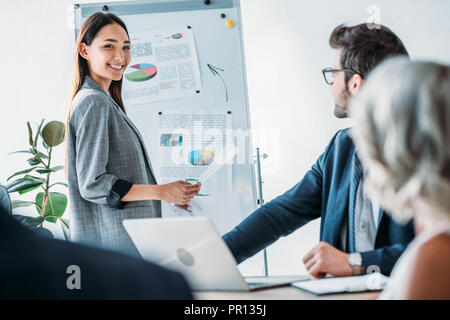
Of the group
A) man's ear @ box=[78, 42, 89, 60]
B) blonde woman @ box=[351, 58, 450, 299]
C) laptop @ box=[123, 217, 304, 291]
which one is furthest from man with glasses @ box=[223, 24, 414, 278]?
man's ear @ box=[78, 42, 89, 60]

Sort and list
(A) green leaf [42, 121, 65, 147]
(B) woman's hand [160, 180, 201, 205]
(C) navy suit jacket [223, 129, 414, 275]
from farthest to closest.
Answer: (A) green leaf [42, 121, 65, 147]
(B) woman's hand [160, 180, 201, 205]
(C) navy suit jacket [223, 129, 414, 275]

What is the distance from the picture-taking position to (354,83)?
1.73m

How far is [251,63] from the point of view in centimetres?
338

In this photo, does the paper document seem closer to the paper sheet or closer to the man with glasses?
the man with glasses

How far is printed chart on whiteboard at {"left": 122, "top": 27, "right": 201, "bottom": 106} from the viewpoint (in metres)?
2.88

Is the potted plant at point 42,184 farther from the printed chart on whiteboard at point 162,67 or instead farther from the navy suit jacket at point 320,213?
the navy suit jacket at point 320,213

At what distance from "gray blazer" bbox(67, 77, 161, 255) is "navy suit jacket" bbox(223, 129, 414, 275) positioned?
517 mm

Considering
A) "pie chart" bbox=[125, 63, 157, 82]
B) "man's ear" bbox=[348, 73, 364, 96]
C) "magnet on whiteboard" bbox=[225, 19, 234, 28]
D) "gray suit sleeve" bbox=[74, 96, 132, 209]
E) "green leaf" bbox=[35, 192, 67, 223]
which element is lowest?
"green leaf" bbox=[35, 192, 67, 223]

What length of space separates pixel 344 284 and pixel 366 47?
0.90 m

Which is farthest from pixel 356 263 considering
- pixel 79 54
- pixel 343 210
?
pixel 79 54

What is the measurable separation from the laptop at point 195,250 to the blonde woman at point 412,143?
0.48 meters
